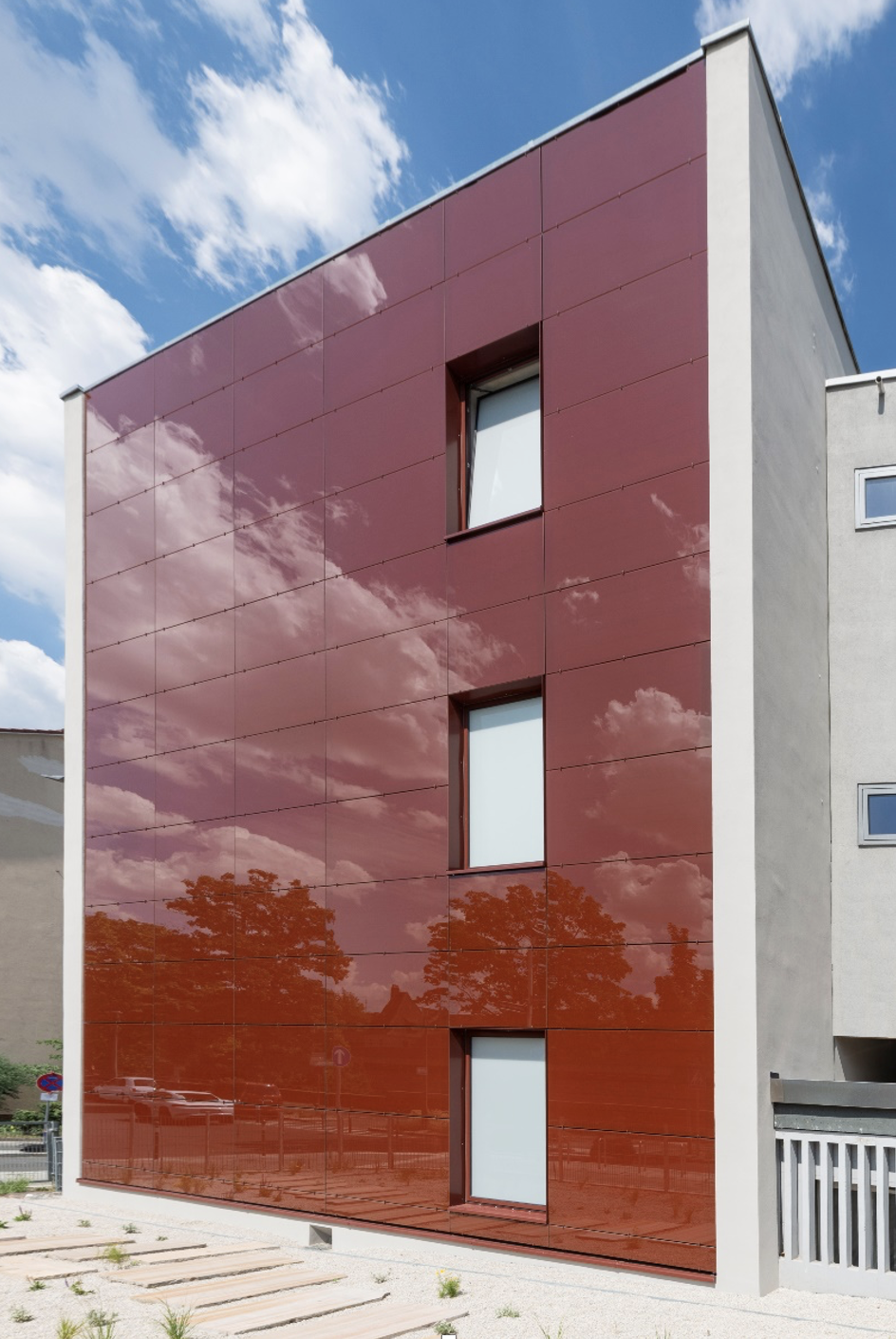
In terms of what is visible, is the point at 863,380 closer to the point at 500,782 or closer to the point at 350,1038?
the point at 500,782

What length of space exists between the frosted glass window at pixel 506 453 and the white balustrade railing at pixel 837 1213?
718 cm

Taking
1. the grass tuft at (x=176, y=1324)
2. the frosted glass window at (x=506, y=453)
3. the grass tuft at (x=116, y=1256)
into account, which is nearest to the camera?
the grass tuft at (x=176, y=1324)

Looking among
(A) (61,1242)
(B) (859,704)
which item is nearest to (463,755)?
(B) (859,704)

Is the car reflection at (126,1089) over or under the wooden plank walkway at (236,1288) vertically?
over

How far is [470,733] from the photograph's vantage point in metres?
14.7

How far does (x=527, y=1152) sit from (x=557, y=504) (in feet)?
22.2

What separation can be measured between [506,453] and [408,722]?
10.8ft

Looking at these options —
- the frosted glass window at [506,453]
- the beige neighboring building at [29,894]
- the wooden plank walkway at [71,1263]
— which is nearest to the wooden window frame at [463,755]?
the frosted glass window at [506,453]

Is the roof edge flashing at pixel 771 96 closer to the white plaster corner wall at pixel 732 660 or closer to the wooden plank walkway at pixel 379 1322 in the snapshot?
the white plaster corner wall at pixel 732 660

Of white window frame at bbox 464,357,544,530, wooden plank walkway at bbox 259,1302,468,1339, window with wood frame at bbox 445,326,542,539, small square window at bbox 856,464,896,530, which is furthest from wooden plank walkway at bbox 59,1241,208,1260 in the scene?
small square window at bbox 856,464,896,530

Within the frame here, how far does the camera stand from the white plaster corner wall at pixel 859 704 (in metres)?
14.0

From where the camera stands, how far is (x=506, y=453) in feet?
49.0

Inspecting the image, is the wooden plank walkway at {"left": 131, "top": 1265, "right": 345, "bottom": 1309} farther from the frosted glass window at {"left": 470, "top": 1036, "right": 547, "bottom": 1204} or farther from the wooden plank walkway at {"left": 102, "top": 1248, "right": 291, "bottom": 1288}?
the frosted glass window at {"left": 470, "top": 1036, "right": 547, "bottom": 1204}

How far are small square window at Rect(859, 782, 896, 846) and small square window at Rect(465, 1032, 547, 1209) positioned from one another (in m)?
4.27
